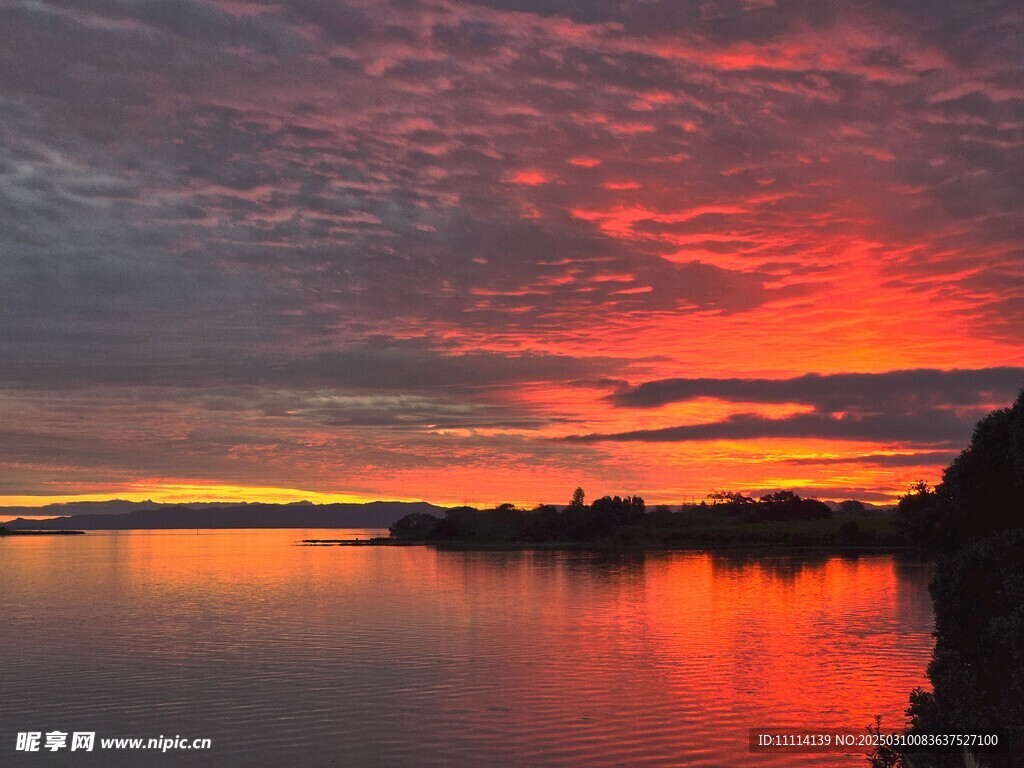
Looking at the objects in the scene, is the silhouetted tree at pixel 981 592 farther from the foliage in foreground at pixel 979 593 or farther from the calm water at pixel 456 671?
the calm water at pixel 456 671

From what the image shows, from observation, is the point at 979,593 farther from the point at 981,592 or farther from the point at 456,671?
the point at 456,671

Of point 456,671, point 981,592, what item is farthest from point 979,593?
point 456,671

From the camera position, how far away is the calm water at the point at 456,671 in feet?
99.3

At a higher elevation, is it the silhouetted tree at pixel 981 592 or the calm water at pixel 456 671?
the silhouetted tree at pixel 981 592

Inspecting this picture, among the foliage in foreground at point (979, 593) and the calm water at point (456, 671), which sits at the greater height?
the foliage in foreground at point (979, 593)

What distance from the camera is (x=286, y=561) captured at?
510 feet

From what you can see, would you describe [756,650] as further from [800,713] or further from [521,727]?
[521,727]

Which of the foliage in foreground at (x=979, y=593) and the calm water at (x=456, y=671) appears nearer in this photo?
the foliage in foreground at (x=979, y=593)

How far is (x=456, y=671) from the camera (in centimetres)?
4284

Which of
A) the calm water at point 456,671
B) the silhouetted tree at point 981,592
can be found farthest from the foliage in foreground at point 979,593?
the calm water at point 456,671

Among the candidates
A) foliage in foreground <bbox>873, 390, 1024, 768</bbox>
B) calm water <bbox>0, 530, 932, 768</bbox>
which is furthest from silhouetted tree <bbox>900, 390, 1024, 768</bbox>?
calm water <bbox>0, 530, 932, 768</bbox>

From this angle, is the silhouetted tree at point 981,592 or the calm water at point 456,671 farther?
the calm water at point 456,671

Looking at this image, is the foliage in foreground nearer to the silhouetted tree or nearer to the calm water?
the silhouetted tree

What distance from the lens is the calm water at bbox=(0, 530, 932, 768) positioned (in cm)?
3028
